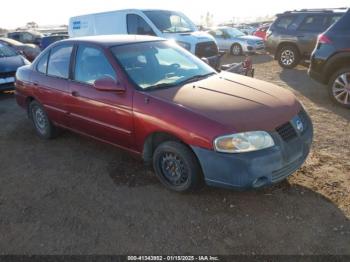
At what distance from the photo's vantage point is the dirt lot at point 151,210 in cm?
305

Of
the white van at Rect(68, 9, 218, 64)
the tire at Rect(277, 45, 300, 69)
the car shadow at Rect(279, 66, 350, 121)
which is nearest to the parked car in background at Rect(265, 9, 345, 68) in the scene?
the tire at Rect(277, 45, 300, 69)

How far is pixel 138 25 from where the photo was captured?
10.6 meters

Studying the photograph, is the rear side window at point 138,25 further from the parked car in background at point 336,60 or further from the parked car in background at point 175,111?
the parked car in background at point 175,111

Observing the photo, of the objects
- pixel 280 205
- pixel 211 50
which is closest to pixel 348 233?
pixel 280 205

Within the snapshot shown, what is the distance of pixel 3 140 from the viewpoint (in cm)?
571

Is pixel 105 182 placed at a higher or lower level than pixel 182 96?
lower

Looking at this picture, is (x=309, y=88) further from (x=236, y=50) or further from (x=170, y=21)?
(x=236, y=50)

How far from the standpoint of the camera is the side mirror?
3.85 metres

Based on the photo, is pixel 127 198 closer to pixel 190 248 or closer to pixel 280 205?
pixel 190 248

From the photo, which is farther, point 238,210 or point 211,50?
point 211,50

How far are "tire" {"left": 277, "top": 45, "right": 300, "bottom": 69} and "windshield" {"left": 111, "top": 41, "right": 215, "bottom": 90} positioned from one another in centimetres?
790

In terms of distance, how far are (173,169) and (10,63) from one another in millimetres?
7034

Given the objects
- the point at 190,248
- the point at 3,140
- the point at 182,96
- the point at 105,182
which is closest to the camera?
the point at 190,248

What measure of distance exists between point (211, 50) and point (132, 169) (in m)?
7.15
